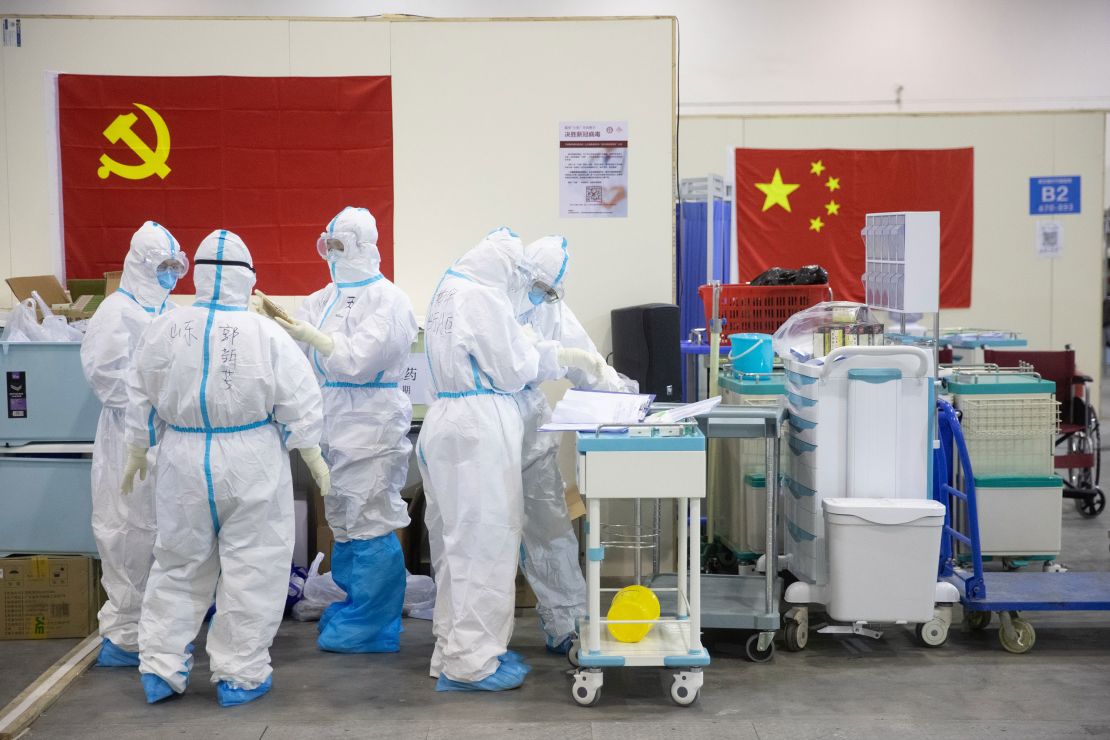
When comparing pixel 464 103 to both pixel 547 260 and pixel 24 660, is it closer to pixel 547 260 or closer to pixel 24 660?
pixel 547 260

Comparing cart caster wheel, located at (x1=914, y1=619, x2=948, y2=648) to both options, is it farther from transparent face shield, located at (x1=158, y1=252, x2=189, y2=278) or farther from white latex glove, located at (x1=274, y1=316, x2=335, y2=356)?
transparent face shield, located at (x1=158, y1=252, x2=189, y2=278)

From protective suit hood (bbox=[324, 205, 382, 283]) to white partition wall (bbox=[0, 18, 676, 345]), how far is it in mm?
855

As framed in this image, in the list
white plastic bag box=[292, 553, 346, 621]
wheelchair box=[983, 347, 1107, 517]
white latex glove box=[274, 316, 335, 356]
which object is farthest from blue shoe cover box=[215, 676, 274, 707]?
wheelchair box=[983, 347, 1107, 517]

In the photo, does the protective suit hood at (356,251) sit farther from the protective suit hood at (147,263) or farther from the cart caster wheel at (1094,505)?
the cart caster wheel at (1094,505)

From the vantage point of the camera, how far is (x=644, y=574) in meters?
4.70

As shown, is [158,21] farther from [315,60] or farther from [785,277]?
[785,277]

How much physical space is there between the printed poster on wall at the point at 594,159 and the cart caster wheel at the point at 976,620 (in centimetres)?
219

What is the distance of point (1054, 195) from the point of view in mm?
9180

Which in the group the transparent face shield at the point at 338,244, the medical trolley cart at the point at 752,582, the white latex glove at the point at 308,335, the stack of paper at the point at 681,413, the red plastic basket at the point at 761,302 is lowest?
the medical trolley cart at the point at 752,582

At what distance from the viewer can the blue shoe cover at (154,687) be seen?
3.51 meters

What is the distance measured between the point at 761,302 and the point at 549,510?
1.60 metres

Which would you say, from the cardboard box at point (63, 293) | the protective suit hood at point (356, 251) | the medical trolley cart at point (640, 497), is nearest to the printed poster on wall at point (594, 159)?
the protective suit hood at point (356, 251)

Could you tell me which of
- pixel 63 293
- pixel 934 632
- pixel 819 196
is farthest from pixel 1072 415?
pixel 63 293

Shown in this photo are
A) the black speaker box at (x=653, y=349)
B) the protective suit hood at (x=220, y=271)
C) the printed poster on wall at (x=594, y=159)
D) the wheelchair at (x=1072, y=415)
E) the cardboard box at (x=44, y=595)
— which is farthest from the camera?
the wheelchair at (x=1072, y=415)
